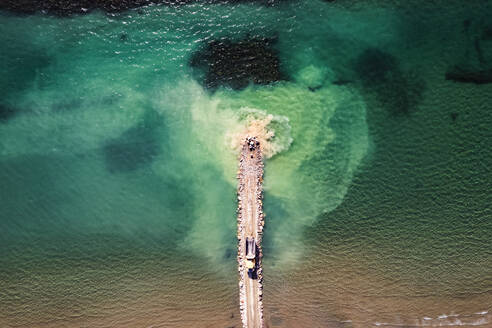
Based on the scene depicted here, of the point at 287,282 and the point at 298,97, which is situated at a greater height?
the point at 298,97

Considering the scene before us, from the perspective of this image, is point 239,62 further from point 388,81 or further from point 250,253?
point 250,253

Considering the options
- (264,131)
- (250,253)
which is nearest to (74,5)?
(264,131)

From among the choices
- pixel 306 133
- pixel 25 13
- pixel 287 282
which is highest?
pixel 25 13

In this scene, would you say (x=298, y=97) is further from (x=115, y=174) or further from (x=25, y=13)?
(x=25, y=13)

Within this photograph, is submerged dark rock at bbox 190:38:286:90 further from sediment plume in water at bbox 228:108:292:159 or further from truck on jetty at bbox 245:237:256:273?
truck on jetty at bbox 245:237:256:273

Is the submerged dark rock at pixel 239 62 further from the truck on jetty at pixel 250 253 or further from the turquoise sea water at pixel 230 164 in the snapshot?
the truck on jetty at pixel 250 253

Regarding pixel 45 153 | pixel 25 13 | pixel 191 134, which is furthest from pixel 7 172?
pixel 191 134

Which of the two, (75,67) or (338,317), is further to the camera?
(338,317)
